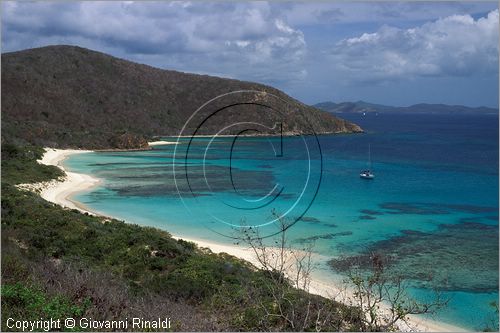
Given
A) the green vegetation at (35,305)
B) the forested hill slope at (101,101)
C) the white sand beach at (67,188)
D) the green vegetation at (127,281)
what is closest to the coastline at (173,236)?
the white sand beach at (67,188)

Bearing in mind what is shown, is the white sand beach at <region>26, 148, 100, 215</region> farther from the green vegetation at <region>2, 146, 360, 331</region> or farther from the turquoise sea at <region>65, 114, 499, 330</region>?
the green vegetation at <region>2, 146, 360, 331</region>

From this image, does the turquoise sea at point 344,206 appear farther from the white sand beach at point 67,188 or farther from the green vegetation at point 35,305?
the green vegetation at point 35,305

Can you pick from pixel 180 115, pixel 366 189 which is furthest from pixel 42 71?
pixel 366 189

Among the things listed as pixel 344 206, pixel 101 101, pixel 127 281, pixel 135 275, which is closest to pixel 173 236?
pixel 135 275

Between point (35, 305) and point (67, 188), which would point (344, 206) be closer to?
point (67, 188)

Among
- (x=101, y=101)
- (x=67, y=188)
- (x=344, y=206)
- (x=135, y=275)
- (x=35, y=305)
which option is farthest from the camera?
(x=101, y=101)

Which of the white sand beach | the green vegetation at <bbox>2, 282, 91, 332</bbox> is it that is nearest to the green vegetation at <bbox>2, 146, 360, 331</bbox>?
the green vegetation at <bbox>2, 282, 91, 332</bbox>
